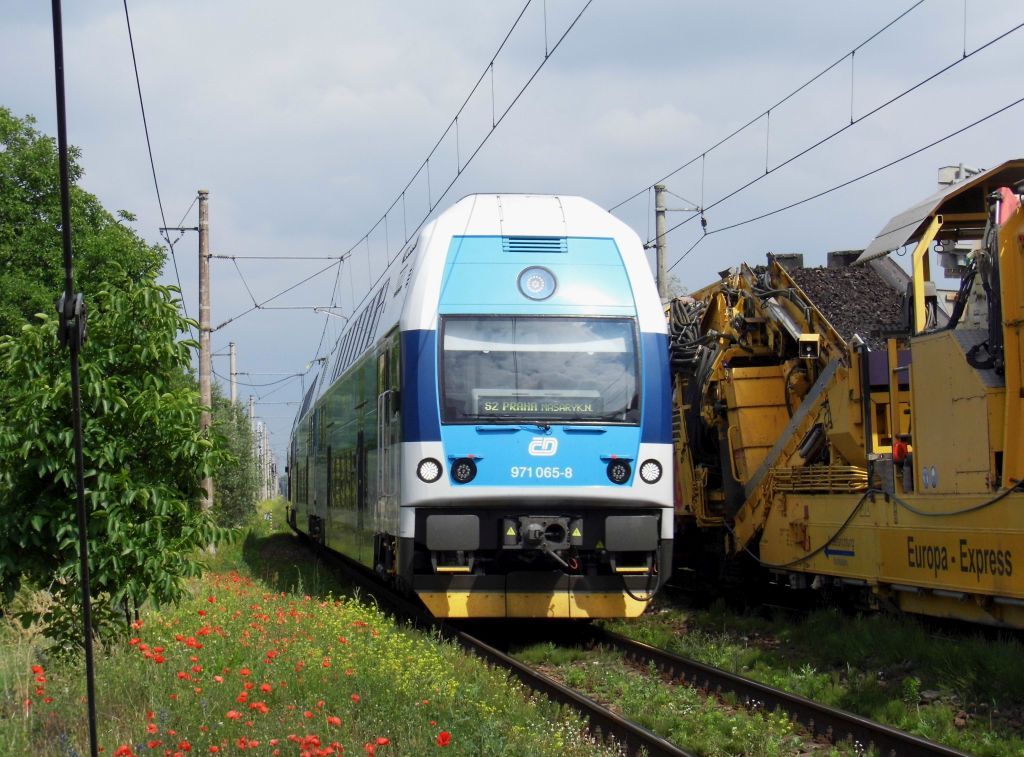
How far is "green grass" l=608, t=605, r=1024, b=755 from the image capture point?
8023 mm

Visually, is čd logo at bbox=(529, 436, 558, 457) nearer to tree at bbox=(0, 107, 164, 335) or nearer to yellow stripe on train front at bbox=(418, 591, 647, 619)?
yellow stripe on train front at bbox=(418, 591, 647, 619)

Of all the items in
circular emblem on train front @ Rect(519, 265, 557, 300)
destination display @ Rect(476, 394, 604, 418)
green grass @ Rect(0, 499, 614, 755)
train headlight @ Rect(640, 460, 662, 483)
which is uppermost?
circular emblem on train front @ Rect(519, 265, 557, 300)

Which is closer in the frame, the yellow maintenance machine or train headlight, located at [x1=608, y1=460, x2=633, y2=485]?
the yellow maintenance machine

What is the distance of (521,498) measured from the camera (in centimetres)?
1083

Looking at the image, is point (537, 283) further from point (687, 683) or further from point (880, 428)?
point (687, 683)

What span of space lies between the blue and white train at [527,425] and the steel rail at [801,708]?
76 centimetres

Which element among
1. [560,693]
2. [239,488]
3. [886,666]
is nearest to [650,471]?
[886,666]

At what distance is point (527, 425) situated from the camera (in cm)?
1088

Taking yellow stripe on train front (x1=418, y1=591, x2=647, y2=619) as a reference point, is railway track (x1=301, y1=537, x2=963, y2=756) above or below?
below

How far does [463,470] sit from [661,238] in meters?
13.6

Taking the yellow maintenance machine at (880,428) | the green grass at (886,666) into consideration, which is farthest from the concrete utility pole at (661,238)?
the green grass at (886,666)

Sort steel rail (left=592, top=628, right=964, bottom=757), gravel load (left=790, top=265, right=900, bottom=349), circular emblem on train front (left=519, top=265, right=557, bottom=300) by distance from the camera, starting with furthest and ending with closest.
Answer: gravel load (left=790, top=265, right=900, bottom=349) → circular emblem on train front (left=519, top=265, right=557, bottom=300) → steel rail (left=592, top=628, right=964, bottom=757)

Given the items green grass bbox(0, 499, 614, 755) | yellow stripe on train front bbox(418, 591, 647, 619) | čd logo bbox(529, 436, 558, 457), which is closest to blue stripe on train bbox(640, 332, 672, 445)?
čd logo bbox(529, 436, 558, 457)

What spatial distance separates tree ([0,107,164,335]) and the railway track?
15018 millimetres
